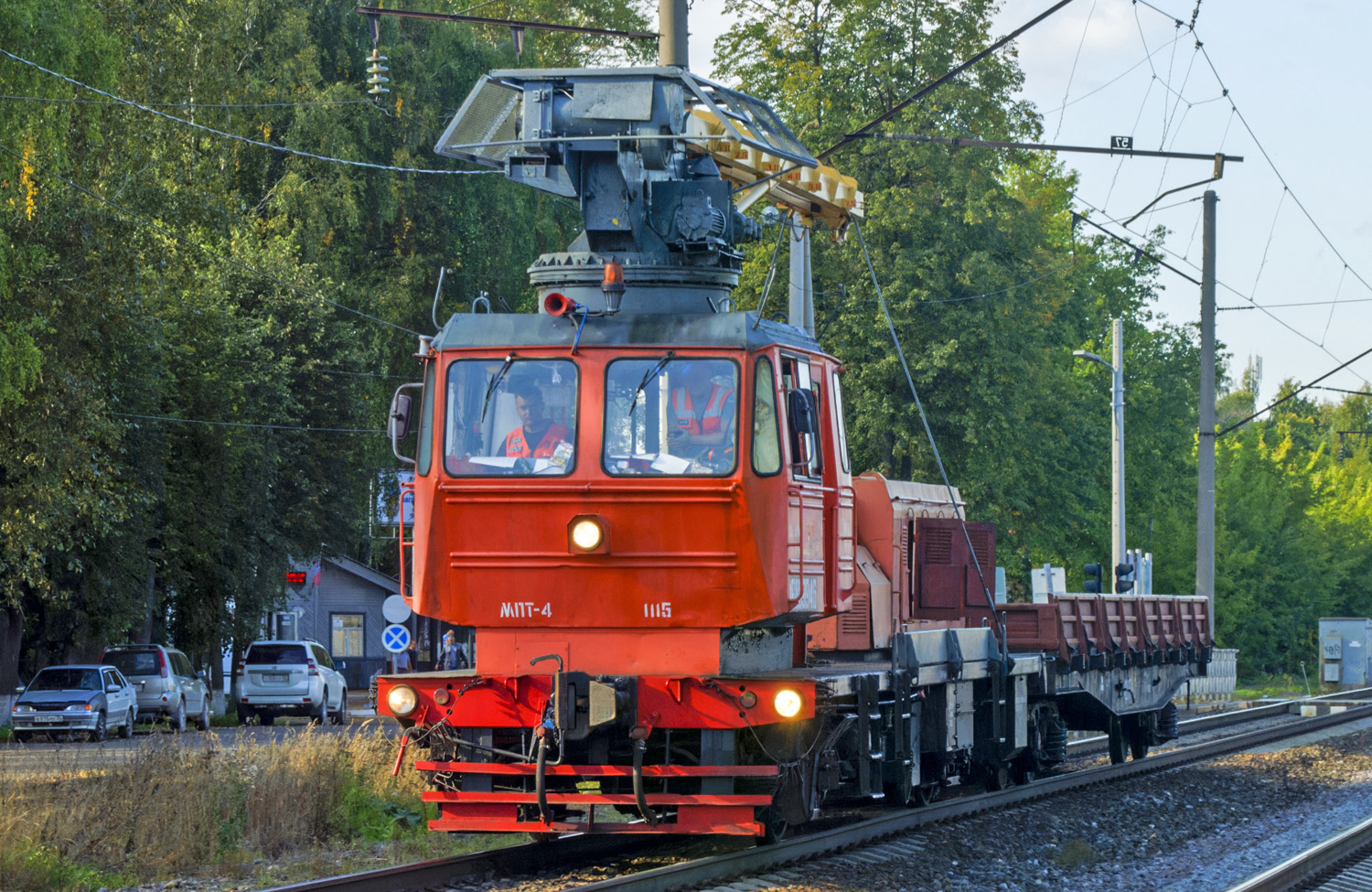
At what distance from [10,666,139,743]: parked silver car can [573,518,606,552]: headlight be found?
65.0 ft

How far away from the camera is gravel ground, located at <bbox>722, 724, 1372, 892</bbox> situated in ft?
37.5

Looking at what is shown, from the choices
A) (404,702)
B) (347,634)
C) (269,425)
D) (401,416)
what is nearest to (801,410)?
(401,416)

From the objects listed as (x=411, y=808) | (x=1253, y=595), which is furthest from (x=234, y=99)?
(x=1253, y=595)

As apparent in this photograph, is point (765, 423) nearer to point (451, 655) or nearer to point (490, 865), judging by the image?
point (490, 865)

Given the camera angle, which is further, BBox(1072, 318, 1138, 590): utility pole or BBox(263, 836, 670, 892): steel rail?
BBox(1072, 318, 1138, 590): utility pole

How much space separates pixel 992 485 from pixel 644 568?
27.3m

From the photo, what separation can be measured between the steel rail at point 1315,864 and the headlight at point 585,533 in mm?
4583

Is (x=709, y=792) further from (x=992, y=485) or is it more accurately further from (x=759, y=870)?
(x=992, y=485)

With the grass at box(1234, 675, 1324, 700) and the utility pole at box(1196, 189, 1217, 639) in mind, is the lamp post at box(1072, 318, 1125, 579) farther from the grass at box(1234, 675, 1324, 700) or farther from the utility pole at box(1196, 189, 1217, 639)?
the grass at box(1234, 675, 1324, 700)

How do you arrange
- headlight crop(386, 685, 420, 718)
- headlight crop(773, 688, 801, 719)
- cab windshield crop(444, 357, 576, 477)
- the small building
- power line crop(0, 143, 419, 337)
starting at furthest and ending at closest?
the small building → power line crop(0, 143, 419, 337) → cab windshield crop(444, 357, 576, 477) → headlight crop(386, 685, 420, 718) → headlight crop(773, 688, 801, 719)

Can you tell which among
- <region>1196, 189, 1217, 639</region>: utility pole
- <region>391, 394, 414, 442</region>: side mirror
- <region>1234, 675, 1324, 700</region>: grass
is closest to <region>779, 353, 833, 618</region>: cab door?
<region>391, 394, 414, 442</region>: side mirror

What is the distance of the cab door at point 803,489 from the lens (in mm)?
11023

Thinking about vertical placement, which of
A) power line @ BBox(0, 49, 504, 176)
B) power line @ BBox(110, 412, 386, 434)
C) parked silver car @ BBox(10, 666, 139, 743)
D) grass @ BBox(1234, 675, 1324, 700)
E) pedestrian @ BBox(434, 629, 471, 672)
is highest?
power line @ BBox(0, 49, 504, 176)

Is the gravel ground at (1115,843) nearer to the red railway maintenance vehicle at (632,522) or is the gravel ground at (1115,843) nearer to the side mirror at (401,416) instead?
the red railway maintenance vehicle at (632,522)
